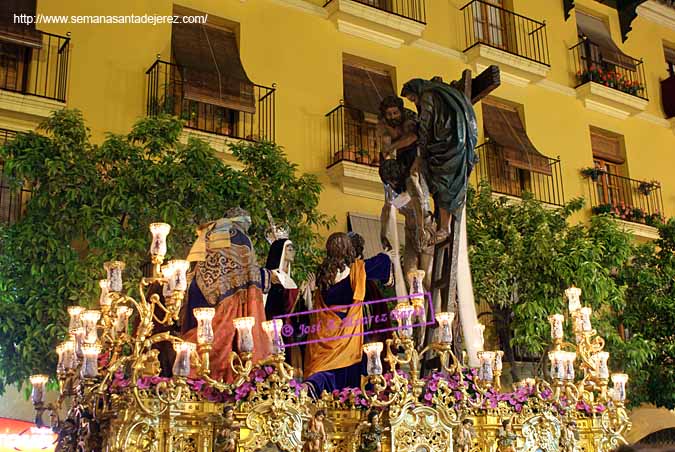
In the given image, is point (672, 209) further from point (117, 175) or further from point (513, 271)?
point (117, 175)

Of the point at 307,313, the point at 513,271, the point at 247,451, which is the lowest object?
the point at 247,451

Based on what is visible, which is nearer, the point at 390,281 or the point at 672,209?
the point at 390,281

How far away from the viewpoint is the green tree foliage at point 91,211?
7945mm

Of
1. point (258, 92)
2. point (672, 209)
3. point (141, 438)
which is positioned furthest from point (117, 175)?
point (672, 209)

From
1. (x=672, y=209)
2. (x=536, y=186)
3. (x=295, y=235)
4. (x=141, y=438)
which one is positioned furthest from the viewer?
(x=672, y=209)

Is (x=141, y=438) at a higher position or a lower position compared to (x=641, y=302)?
lower

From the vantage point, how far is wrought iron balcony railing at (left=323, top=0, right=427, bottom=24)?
1297cm

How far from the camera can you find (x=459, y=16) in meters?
14.0

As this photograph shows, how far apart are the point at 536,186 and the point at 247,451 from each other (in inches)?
385

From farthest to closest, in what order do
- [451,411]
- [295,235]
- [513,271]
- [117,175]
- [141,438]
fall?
[513,271] → [295,235] → [117,175] → [451,411] → [141,438]

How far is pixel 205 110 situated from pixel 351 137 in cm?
222

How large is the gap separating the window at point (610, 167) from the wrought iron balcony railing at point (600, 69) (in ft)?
2.91

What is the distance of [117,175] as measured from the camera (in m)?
8.75

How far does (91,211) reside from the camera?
8273mm
